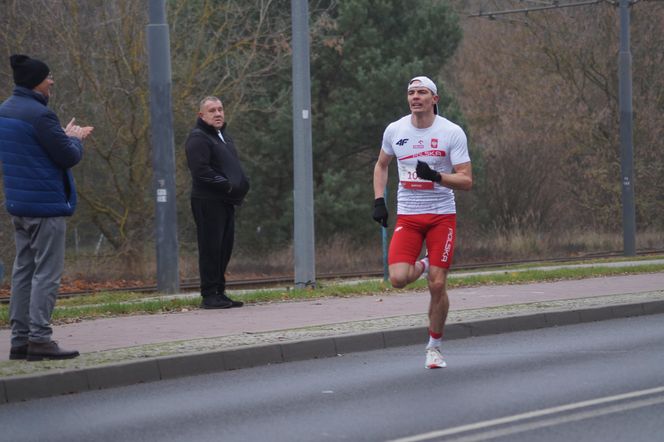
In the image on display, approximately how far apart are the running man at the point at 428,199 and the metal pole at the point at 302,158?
6358 millimetres

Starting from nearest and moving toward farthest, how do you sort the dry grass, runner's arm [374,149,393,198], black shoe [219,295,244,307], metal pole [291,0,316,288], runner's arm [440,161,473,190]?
runner's arm [440,161,473,190] → runner's arm [374,149,393,198] → black shoe [219,295,244,307] → metal pole [291,0,316,288] → the dry grass

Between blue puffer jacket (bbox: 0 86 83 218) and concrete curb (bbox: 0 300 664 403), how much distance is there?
1.28 meters

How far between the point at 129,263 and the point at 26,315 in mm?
16410

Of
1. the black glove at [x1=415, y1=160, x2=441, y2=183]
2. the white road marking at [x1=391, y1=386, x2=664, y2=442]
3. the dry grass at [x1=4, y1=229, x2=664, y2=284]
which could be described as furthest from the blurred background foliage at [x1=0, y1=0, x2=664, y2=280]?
the white road marking at [x1=391, y1=386, x2=664, y2=442]

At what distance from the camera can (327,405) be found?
7.86 metres

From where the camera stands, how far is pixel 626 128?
28094 mm

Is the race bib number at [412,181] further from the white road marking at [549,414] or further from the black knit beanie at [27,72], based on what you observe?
the black knit beanie at [27,72]

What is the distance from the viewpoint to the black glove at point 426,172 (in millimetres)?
8977

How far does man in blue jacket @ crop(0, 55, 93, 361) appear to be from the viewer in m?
9.01

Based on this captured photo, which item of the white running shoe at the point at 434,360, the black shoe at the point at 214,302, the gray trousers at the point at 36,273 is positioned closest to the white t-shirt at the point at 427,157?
the white running shoe at the point at 434,360

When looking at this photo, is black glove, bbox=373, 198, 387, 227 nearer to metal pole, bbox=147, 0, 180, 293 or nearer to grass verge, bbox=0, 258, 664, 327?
grass verge, bbox=0, 258, 664, 327

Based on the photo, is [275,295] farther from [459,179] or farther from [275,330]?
[459,179]

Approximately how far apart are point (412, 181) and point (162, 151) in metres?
7.55

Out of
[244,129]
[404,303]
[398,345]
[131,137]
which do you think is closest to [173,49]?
[131,137]
